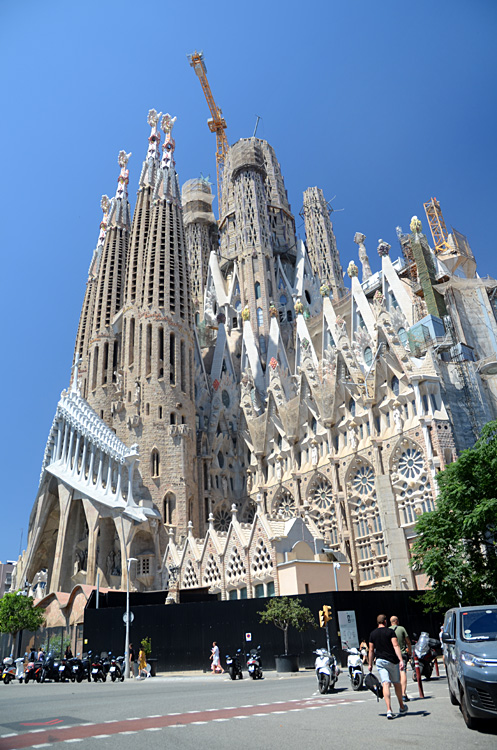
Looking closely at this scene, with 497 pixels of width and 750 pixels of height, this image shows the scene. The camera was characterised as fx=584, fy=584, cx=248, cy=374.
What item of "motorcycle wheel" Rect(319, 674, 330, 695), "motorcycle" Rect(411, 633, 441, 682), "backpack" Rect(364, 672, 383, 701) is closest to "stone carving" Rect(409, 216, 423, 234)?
"motorcycle" Rect(411, 633, 441, 682)

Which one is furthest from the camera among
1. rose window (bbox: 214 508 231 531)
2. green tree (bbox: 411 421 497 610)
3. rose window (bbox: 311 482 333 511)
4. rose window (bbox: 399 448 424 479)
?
rose window (bbox: 214 508 231 531)

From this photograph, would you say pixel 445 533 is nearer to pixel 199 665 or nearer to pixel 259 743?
pixel 199 665

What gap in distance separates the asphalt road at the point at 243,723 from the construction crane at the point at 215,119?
69.5m

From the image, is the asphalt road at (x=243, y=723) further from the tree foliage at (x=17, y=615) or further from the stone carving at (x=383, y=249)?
the stone carving at (x=383, y=249)

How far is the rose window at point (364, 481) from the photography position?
34.4m

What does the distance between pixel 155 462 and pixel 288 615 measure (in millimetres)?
21319

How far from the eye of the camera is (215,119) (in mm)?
80750

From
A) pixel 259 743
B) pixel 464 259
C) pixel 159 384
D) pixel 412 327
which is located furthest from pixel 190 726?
pixel 464 259

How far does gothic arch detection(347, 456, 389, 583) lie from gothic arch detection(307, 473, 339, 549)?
4.97 feet

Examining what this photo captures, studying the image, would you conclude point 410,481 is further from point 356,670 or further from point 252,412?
point 356,670

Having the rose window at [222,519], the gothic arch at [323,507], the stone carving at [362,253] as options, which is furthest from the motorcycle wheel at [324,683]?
the stone carving at [362,253]

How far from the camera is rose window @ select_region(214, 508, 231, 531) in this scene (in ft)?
137

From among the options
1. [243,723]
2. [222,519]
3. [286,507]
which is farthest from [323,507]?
[243,723]

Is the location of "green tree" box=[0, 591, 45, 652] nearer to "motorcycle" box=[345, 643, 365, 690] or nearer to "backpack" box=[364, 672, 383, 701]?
"motorcycle" box=[345, 643, 365, 690]
